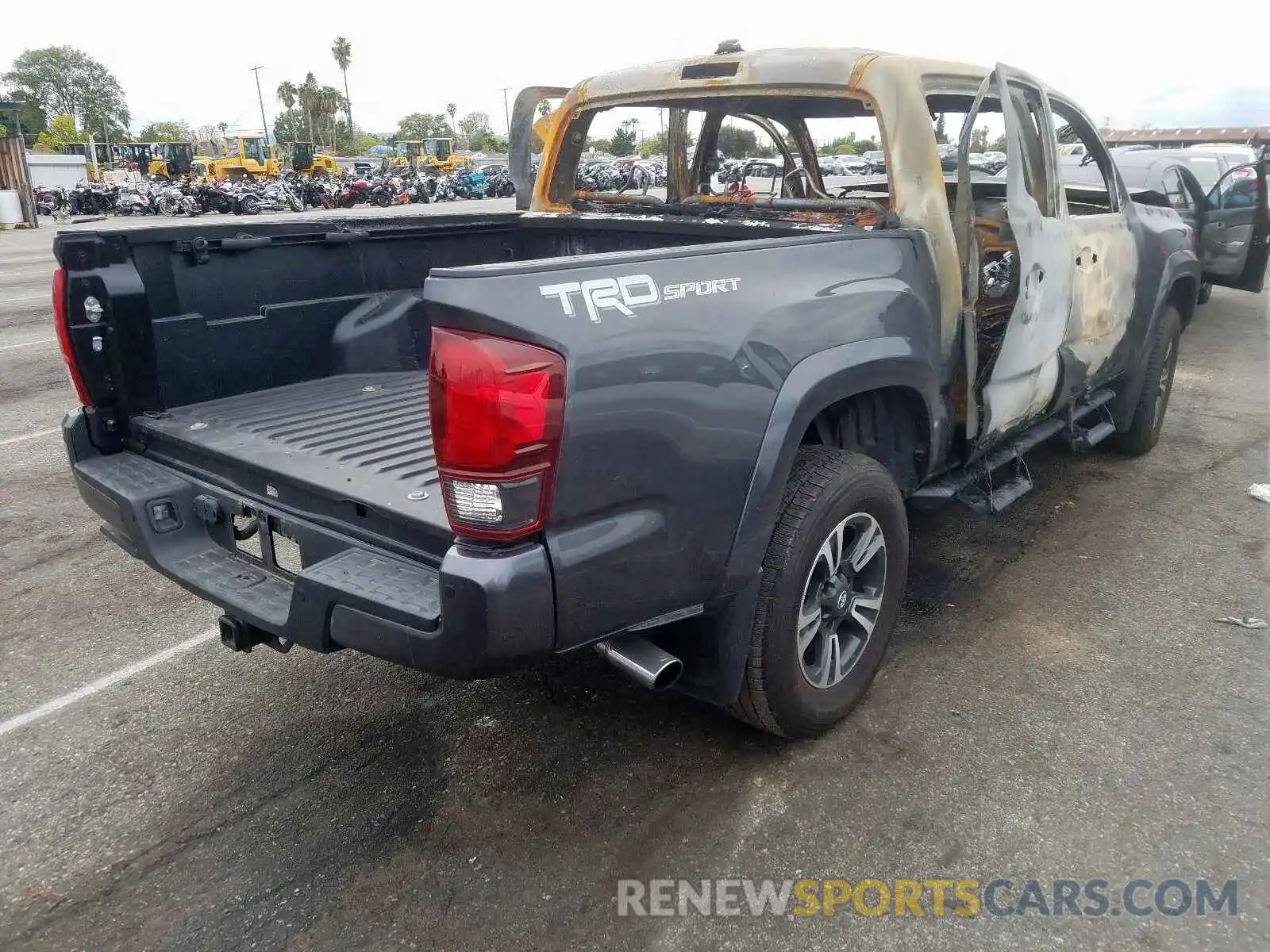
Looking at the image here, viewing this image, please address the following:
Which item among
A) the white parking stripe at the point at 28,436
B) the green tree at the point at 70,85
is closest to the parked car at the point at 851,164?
the white parking stripe at the point at 28,436

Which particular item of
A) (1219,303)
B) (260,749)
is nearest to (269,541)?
(260,749)

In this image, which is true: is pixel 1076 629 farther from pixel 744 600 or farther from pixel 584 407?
pixel 584 407

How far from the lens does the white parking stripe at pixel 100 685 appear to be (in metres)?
3.28

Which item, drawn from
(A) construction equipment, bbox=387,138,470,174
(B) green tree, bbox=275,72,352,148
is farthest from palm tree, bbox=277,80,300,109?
(A) construction equipment, bbox=387,138,470,174

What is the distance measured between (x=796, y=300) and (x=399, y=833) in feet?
6.19

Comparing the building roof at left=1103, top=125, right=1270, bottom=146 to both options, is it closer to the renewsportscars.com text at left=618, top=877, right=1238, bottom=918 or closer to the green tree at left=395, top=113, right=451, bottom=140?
the renewsportscars.com text at left=618, top=877, right=1238, bottom=918

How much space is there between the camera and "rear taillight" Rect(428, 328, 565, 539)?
2061 millimetres

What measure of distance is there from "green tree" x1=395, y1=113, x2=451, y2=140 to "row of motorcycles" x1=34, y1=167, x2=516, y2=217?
→ 74.2 m

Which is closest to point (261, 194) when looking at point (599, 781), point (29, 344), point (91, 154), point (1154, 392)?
point (29, 344)

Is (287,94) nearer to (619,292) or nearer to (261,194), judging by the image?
(261,194)

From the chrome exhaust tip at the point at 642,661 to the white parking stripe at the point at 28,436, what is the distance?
18.8 ft

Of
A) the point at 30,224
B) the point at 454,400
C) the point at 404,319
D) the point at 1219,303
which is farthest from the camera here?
the point at 30,224

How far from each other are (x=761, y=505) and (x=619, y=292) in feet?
2.31

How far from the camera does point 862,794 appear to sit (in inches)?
112
